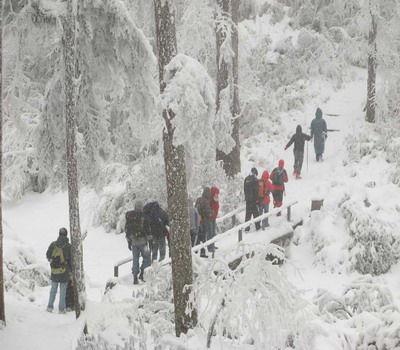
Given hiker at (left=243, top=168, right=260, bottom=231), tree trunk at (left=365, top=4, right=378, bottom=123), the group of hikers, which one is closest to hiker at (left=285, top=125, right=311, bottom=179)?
the group of hikers

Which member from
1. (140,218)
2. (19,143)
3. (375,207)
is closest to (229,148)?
(375,207)

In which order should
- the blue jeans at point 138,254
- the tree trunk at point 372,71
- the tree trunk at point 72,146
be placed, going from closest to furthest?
1. the tree trunk at point 72,146
2. the blue jeans at point 138,254
3. the tree trunk at point 372,71

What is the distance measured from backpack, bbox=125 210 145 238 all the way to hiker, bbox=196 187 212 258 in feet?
6.15

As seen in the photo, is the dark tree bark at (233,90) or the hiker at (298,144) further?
the hiker at (298,144)

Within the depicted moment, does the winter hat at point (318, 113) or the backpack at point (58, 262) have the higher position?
the winter hat at point (318, 113)

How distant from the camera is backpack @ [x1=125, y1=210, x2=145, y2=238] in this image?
1241cm

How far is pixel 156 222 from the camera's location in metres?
12.9

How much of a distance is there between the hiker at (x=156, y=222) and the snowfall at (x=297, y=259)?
1.01m

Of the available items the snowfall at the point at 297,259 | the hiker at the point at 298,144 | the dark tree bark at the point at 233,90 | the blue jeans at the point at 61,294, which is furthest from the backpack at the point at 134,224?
the hiker at the point at 298,144

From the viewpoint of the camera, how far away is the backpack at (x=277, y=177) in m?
16.1

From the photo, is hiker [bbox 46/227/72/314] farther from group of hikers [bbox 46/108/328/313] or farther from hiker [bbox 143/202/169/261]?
hiker [bbox 143/202/169/261]

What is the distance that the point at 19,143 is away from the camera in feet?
74.9

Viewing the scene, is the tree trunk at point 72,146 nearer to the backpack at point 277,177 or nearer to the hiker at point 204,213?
the hiker at point 204,213

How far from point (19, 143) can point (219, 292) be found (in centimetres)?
1694
